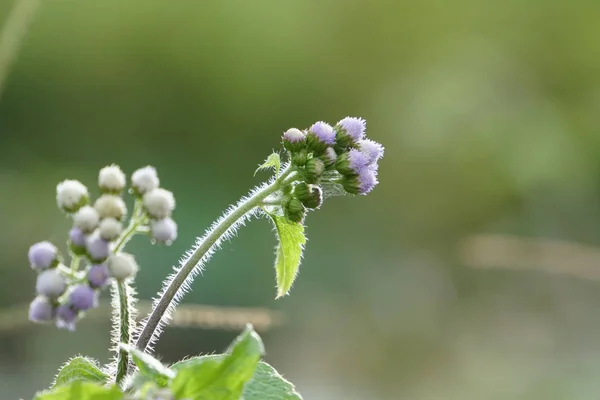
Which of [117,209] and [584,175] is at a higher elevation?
[584,175]

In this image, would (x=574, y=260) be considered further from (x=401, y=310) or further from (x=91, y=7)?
(x=91, y=7)

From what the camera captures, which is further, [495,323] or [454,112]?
[454,112]

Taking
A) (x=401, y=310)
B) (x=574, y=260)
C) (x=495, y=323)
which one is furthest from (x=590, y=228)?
(x=574, y=260)

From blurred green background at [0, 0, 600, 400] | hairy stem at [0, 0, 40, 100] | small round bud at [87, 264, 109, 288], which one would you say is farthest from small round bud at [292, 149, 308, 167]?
blurred green background at [0, 0, 600, 400]

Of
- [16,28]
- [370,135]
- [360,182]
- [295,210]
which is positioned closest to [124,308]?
[295,210]

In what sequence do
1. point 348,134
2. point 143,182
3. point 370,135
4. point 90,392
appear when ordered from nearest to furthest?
1. point 90,392
2. point 143,182
3. point 348,134
4. point 370,135

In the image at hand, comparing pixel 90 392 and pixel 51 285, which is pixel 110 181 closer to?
pixel 51 285

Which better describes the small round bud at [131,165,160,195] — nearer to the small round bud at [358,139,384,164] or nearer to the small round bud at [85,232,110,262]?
the small round bud at [85,232,110,262]
